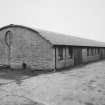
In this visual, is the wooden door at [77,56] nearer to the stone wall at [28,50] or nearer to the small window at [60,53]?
the small window at [60,53]

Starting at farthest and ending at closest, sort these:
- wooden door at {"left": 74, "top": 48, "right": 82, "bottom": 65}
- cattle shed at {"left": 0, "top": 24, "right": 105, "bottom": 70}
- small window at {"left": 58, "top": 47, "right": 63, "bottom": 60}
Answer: wooden door at {"left": 74, "top": 48, "right": 82, "bottom": 65}
small window at {"left": 58, "top": 47, "right": 63, "bottom": 60}
cattle shed at {"left": 0, "top": 24, "right": 105, "bottom": 70}

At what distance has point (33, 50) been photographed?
15.6 meters

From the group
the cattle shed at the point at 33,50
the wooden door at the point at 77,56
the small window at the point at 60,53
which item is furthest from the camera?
the wooden door at the point at 77,56

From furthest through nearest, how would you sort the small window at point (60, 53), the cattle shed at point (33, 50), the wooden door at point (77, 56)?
the wooden door at point (77, 56), the small window at point (60, 53), the cattle shed at point (33, 50)

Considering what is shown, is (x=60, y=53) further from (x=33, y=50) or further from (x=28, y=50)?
(x=28, y=50)

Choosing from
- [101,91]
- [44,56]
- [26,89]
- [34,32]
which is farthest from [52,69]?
[101,91]

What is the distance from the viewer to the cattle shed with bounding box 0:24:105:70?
48.3ft

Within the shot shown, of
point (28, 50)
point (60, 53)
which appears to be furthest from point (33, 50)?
point (60, 53)

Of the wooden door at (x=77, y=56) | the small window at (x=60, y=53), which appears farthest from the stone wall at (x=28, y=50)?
the wooden door at (x=77, y=56)

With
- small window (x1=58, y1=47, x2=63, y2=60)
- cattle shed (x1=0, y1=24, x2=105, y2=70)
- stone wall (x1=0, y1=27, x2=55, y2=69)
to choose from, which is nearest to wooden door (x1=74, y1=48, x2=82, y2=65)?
cattle shed (x1=0, y1=24, x2=105, y2=70)

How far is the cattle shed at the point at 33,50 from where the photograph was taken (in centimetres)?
1471

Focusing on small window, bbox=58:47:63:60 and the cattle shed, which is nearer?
the cattle shed

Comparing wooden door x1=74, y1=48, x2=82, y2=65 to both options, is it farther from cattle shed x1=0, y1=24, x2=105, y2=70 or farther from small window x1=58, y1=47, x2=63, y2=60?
small window x1=58, y1=47, x2=63, y2=60

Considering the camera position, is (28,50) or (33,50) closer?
(33,50)
